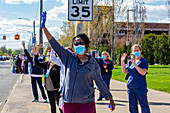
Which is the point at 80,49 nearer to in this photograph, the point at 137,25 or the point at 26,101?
the point at 26,101

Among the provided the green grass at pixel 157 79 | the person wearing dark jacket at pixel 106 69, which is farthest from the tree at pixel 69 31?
the person wearing dark jacket at pixel 106 69

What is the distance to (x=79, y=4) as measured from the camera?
759 centimetres

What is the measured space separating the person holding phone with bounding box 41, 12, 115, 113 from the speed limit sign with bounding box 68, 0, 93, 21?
339 centimetres

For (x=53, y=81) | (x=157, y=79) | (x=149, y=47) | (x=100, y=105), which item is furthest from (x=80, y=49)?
(x=149, y=47)

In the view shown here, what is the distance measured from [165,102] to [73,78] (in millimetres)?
6491

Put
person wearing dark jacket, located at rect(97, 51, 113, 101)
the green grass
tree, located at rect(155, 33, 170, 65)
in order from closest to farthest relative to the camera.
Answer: person wearing dark jacket, located at rect(97, 51, 113, 101)
the green grass
tree, located at rect(155, 33, 170, 65)

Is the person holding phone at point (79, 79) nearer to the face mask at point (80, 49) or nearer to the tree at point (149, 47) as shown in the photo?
the face mask at point (80, 49)

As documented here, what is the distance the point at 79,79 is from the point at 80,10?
4046 millimetres

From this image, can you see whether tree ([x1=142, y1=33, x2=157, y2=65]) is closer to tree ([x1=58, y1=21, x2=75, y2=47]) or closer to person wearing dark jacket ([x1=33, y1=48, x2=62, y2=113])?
tree ([x1=58, y1=21, x2=75, y2=47])

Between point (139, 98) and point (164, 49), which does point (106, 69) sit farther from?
point (164, 49)

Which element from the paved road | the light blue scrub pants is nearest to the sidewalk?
the paved road

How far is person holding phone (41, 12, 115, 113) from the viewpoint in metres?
3.89

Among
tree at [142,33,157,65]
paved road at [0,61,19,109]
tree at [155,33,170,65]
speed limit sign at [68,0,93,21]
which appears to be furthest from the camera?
tree at [142,33,157,65]

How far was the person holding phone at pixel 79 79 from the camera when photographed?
12.8 ft
